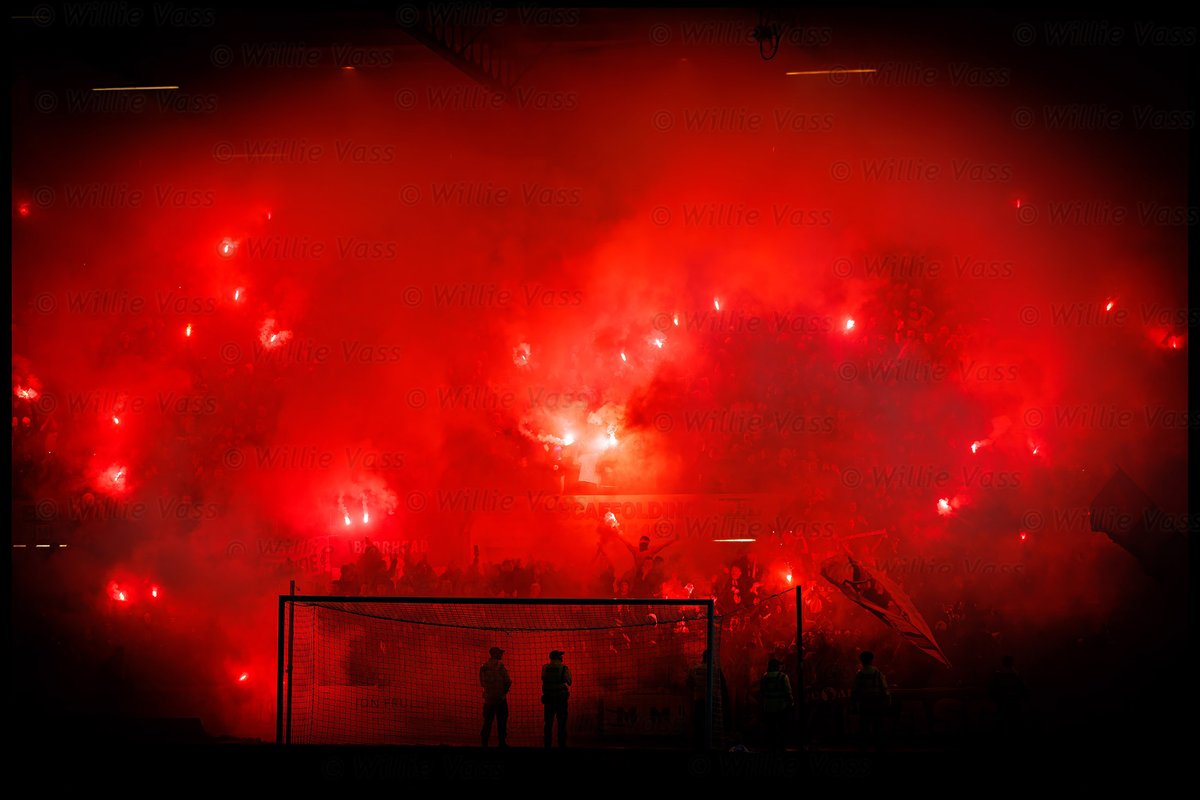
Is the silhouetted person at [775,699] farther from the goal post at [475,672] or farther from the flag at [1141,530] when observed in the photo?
the flag at [1141,530]

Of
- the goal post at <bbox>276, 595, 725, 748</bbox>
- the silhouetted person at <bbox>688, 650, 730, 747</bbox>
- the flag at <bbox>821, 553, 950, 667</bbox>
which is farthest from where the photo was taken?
the flag at <bbox>821, 553, 950, 667</bbox>

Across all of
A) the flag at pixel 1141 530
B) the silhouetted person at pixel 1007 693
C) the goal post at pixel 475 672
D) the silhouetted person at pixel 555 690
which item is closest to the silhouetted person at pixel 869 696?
the silhouetted person at pixel 1007 693

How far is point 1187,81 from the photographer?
16.5 meters

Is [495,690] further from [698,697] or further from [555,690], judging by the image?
[698,697]

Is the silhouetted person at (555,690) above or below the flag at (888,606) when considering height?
below

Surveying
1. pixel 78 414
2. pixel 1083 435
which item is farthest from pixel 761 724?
pixel 78 414

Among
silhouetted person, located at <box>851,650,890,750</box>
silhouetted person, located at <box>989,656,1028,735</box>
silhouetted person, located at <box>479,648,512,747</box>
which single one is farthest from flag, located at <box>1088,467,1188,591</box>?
silhouetted person, located at <box>479,648,512,747</box>

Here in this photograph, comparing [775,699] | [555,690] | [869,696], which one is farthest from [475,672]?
[869,696]

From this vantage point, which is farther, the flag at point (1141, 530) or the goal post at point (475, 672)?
the flag at point (1141, 530)

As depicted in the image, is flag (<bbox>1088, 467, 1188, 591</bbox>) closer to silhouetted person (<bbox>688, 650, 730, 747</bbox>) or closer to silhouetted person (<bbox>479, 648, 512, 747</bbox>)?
silhouetted person (<bbox>688, 650, 730, 747</bbox>)

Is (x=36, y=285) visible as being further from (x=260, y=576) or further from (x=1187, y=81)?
(x=1187, y=81)

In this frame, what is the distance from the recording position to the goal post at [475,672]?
13.0 meters

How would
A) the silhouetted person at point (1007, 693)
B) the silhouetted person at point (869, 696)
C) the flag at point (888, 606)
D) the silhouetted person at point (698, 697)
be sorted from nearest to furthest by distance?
the silhouetted person at point (869, 696), the silhouetted person at point (698, 697), the silhouetted person at point (1007, 693), the flag at point (888, 606)

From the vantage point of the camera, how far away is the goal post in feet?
42.7
